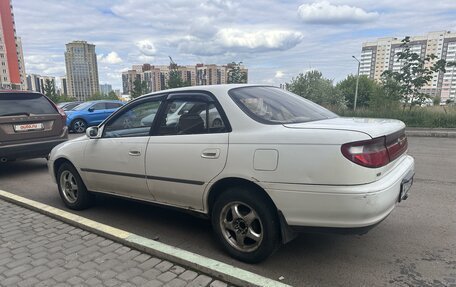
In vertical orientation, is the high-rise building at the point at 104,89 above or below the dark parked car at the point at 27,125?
above

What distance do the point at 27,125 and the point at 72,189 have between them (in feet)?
9.26

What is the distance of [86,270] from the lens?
311cm

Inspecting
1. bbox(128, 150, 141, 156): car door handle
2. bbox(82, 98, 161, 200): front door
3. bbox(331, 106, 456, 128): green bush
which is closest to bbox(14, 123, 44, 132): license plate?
bbox(82, 98, 161, 200): front door

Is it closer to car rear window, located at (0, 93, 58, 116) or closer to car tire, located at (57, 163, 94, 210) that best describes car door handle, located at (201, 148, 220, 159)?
car tire, located at (57, 163, 94, 210)

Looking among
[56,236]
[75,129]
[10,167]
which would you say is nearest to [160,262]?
[56,236]

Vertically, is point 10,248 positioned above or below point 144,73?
below

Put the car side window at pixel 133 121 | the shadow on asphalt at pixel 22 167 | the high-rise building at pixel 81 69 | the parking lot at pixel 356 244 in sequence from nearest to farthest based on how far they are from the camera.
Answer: the parking lot at pixel 356 244 → the car side window at pixel 133 121 → the shadow on asphalt at pixel 22 167 → the high-rise building at pixel 81 69

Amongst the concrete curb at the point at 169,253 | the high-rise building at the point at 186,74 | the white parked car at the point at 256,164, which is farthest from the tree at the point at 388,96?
the high-rise building at the point at 186,74

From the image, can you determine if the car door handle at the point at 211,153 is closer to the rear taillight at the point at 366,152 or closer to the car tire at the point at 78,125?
the rear taillight at the point at 366,152

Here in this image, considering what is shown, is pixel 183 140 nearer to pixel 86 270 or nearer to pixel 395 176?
pixel 86 270

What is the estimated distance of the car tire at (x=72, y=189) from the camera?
15.3 feet

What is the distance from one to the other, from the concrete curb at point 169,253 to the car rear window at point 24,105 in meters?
2.85

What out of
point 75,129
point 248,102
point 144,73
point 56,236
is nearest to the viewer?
point 248,102

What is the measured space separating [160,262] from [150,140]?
128 cm
